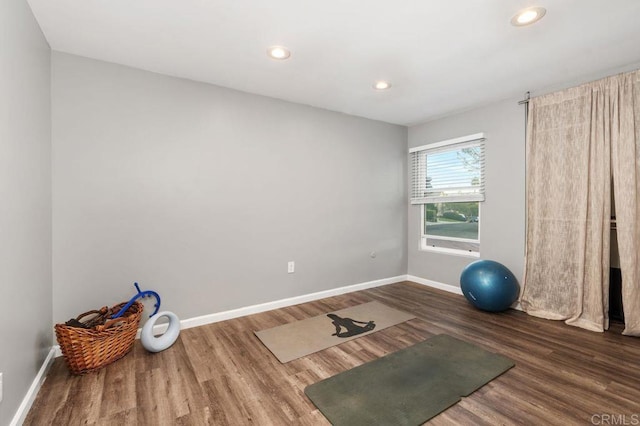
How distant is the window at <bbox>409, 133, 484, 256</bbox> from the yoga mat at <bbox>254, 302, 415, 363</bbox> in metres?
1.47

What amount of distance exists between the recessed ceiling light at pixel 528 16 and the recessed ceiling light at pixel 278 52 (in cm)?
160

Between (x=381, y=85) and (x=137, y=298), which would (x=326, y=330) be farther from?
(x=381, y=85)

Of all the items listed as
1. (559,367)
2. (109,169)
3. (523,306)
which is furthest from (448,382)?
(109,169)

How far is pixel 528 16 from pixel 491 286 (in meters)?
2.40

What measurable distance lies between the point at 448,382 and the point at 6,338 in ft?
8.27

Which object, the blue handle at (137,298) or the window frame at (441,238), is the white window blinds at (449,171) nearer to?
the window frame at (441,238)

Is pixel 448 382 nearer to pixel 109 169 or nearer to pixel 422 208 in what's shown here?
pixel 422 208

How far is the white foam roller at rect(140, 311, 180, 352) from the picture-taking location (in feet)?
7.34

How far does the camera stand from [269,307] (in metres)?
3.25

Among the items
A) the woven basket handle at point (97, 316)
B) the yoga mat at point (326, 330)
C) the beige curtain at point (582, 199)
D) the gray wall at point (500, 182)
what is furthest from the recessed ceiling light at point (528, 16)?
the woven basket handle at point (97, 316)

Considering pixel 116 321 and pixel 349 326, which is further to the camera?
pixel 349 326

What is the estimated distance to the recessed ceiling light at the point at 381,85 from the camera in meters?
2.89


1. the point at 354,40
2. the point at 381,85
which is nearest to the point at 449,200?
the point at 381,85

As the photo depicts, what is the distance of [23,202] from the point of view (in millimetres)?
1673
